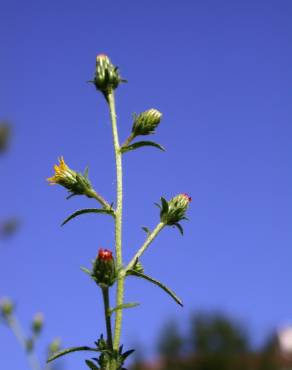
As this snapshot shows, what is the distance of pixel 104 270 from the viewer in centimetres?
244

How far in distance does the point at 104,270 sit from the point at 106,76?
1045mm

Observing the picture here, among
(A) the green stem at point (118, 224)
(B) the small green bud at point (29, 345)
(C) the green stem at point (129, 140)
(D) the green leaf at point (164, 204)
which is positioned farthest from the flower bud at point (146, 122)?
(B) the small green bud at point (29, 345)

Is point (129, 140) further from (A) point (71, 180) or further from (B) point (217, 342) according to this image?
(B) point (217, 342)

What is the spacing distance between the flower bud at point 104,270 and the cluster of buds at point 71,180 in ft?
1.69

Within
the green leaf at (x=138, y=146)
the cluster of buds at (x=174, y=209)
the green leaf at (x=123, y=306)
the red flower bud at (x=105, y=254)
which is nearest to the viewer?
the green leaf at (x=123, y=306)

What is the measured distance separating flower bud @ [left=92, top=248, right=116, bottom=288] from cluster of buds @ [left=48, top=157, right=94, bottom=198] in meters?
0.52

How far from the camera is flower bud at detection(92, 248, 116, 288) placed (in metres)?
2.42

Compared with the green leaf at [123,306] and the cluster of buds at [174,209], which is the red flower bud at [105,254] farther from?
the cluster of buds at [174,209]

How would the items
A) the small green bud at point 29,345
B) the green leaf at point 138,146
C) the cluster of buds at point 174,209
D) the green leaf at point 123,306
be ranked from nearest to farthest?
the green leaf at point 123,306 → the green leaf at point 138,146 → the cluster of buds at point 174,209 → the small green bud at point 29,345

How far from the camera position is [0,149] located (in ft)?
86.0

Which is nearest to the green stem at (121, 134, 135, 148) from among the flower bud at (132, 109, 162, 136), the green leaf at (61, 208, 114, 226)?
the flower bud at (132, 109, 162, 136)

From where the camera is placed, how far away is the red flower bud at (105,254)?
248cm

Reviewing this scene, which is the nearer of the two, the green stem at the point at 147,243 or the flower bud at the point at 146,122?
the green stem at the point at 147,243

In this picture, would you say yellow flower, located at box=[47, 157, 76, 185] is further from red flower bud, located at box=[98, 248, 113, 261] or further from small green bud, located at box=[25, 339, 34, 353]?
small green bud, located at box=[25, 339, 34, 353]
